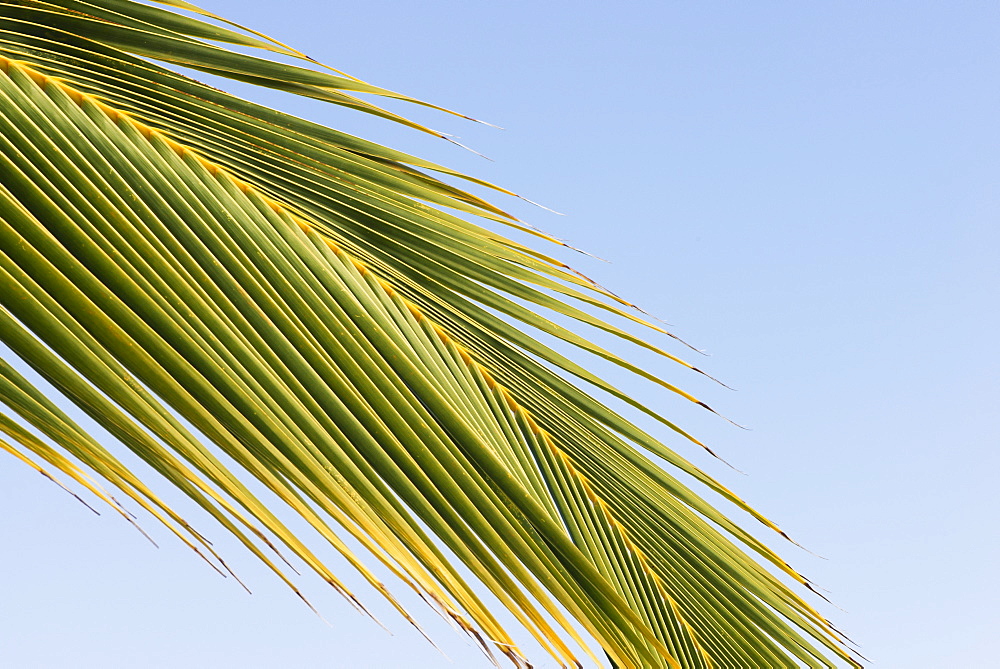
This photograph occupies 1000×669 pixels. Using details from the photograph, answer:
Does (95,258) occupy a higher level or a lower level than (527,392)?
lower

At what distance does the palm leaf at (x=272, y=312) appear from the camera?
2.06ft

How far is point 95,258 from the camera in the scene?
2.12 ft

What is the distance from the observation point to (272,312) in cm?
78

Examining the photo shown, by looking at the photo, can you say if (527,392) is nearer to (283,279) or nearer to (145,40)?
(283,279)

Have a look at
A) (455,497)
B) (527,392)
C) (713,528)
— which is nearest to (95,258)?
(455,497)

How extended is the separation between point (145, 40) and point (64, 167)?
0.21 meters

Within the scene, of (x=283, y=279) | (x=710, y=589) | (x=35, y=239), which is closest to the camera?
(x=35, y=239)

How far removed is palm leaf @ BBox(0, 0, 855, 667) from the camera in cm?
63

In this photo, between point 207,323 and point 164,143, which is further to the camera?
point 164,143

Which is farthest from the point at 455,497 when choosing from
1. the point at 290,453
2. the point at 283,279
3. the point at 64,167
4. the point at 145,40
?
the point at 145,40

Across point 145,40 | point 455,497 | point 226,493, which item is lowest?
point 226,493

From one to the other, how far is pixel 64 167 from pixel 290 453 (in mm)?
276

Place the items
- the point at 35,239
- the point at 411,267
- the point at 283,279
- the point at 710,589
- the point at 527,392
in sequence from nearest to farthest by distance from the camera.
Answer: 1. the point at 35,239
2. the point at 283,279
3. the point at 411,267
4. the point at 527,392
5. the point at 710,589

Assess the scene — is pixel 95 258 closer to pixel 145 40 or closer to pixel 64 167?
pixel 64 167
